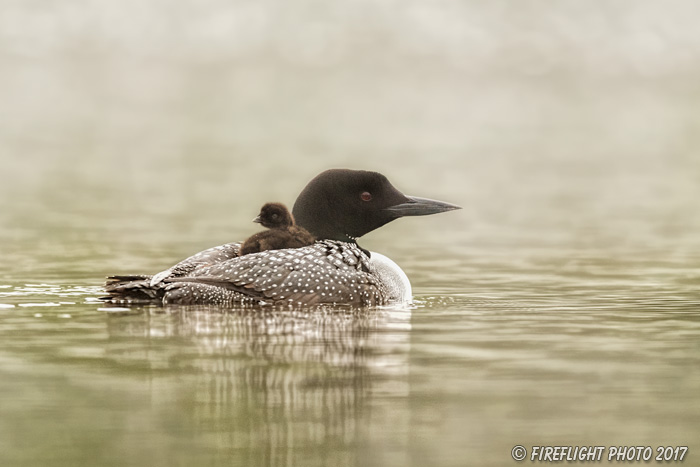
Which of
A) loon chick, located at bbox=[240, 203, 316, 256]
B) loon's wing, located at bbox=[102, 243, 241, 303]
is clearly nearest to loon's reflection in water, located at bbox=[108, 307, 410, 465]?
loon's wing, located at bbox=[102, 243, 241, 303]

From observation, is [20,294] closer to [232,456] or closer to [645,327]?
[645,327]

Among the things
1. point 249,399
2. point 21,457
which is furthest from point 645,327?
point 21,457

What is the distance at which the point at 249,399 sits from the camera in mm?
5152

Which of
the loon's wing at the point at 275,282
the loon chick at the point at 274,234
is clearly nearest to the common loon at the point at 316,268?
the loon's wing at the point at 275,282

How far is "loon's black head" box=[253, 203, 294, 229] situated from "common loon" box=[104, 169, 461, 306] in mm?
222

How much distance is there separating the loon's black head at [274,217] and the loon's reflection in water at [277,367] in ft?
2.21

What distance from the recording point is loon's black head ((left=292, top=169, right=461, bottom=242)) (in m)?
8.34

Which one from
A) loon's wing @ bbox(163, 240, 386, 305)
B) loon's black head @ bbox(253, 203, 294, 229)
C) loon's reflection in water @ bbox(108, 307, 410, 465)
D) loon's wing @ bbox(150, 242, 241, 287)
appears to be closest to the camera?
loon's reflection in water @ bbox(108, 307, 410, 465)

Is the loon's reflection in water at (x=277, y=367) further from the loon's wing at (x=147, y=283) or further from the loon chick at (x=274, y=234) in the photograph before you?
the loon chick at (x=274, y=234)

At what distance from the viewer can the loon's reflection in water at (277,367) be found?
4654 mm

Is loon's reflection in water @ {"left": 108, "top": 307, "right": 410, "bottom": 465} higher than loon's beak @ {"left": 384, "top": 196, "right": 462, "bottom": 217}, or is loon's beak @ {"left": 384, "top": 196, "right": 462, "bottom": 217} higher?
loon's beak @ {"left": 384, "top": 196, "right": 462, "bottom": 217}

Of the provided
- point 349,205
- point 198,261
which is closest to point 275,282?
point 198,261

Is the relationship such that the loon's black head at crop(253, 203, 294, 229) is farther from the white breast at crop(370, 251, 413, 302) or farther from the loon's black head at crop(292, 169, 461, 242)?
the white breast at crop(370, 251, 413, 302)

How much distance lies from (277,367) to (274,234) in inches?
90.7
